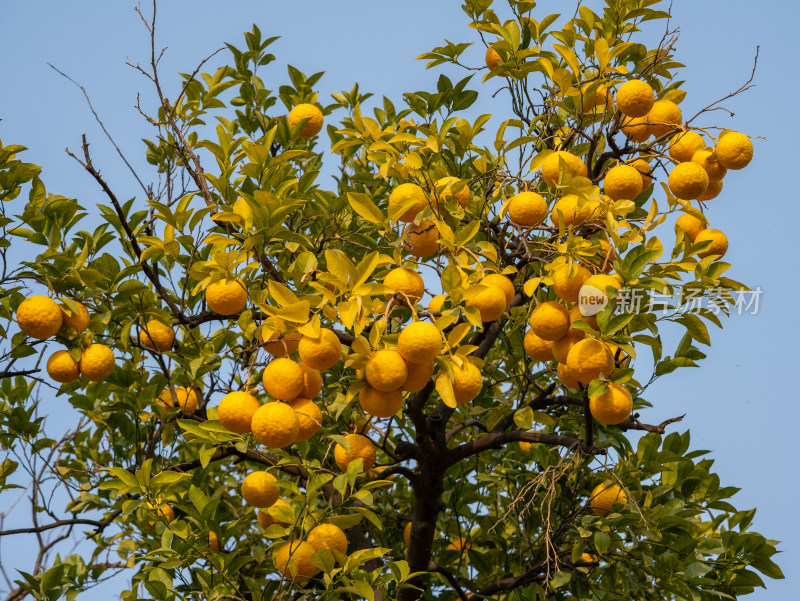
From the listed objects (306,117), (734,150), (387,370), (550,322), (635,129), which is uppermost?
(306,117)

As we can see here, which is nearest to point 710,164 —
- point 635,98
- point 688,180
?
point 688,180

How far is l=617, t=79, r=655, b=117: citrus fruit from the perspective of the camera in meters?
2.38

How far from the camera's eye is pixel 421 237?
2.28 m

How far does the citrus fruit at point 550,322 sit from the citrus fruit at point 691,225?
63cm

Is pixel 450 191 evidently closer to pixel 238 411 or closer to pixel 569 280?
pixel 569 280

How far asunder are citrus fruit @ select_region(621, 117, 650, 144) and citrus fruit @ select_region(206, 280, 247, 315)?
1386 millimetres

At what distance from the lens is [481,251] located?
2367 mm

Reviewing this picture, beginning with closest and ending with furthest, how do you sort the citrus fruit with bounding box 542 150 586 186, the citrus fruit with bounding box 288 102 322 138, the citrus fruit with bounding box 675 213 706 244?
the citrus fruit with bounding box 542 150 586 186
the citrus fruit with bounding box 675 213 706 244
the citrus fruit with bounding box 288 102 322 138

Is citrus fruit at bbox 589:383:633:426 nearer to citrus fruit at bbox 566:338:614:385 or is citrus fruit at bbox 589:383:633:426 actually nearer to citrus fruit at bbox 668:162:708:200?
citrus fruit at bbox 566:338:614:385

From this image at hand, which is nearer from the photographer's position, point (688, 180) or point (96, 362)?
point (688, 180)

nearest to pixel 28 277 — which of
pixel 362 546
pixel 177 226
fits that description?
pixel 177 226

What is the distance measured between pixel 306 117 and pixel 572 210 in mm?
1423

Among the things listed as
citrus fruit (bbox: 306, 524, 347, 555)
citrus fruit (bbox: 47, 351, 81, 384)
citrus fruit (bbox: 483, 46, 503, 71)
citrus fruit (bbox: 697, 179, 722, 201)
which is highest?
citrus fruit (bbox: 483, 46, 503, 71)

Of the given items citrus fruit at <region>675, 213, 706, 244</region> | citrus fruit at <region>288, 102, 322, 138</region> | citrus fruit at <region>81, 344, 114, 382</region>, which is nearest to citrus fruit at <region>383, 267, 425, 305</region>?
citrus fruit at <region>675, 213, 706, 244</region>
